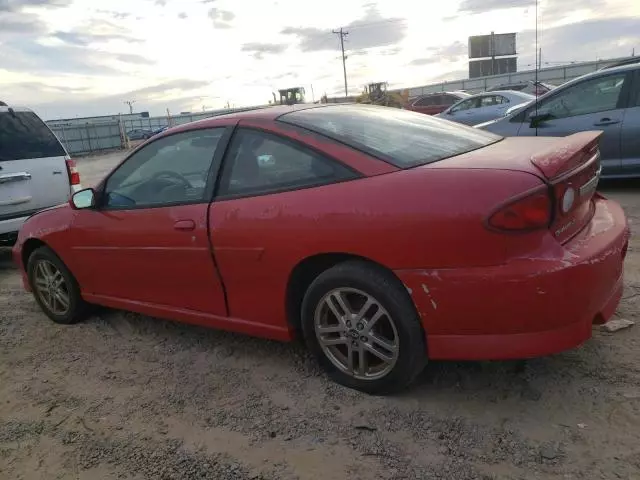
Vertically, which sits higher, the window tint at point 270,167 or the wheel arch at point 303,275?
the window tint at point 270,167

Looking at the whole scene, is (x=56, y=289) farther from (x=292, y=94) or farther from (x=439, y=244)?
(x=292, y=94)

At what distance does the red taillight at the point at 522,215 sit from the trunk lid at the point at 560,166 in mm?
88

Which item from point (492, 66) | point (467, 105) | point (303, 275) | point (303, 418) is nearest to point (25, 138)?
point (303, 275)

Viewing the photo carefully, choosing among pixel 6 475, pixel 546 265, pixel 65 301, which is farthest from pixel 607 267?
pixel 65 301

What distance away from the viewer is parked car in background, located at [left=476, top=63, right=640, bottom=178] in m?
6.54

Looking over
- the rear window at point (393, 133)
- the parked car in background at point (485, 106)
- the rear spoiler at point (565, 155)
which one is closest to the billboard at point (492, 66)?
the parked car in background at point (485, 106)

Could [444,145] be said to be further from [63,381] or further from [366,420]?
[63,381]

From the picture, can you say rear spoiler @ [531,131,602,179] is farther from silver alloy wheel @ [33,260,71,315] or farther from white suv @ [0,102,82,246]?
white suv @ [0,102,82,246]

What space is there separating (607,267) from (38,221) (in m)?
3.91

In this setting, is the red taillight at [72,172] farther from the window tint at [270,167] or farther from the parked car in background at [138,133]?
the parked car in background at [138,133]

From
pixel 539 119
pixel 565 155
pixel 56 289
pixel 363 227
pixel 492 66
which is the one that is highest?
pixel 492 66

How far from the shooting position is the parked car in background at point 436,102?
21.1 metres

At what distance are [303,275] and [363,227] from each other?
1.69ft

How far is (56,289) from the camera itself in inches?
170
